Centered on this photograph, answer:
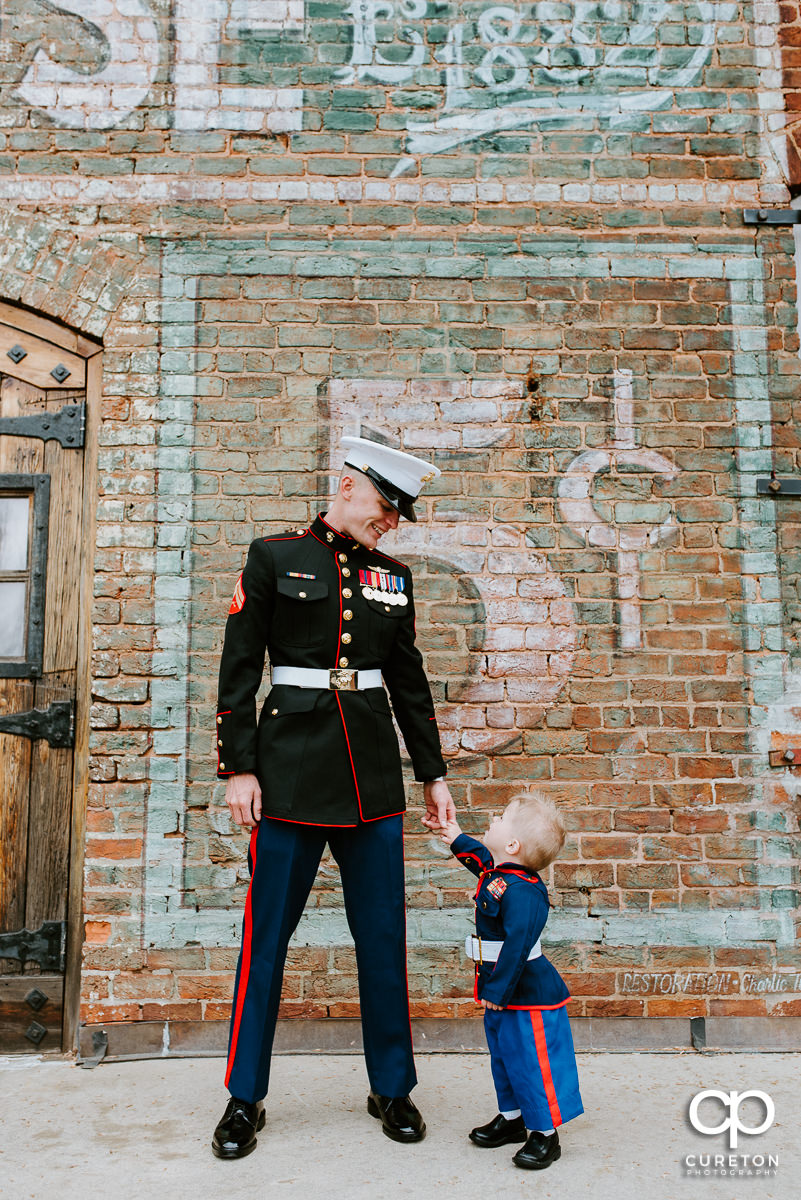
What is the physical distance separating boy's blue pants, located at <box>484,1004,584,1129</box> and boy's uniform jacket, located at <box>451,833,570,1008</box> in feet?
0.14

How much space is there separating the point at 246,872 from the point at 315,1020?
1.79 feet

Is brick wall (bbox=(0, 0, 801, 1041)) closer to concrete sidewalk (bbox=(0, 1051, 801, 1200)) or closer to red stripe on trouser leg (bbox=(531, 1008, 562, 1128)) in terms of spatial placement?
concrete sidewalk (bbox=(0, 1051, 801, 1200))

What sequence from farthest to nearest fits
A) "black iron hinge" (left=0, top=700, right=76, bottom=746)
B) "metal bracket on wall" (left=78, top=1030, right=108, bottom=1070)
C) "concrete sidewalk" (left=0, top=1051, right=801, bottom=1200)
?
"black iron hinge" (left=0, top=700, right=76, bottom=746), "metal bracket on wall" (left=78, top=1030, right=108, bottom=1070), "concrete sidewalk" (left=0, top=1051, right=801, bottom=1200)

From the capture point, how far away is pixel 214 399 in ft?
11.4

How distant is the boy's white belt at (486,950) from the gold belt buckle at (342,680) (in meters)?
0.71

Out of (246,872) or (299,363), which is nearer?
(246,872)

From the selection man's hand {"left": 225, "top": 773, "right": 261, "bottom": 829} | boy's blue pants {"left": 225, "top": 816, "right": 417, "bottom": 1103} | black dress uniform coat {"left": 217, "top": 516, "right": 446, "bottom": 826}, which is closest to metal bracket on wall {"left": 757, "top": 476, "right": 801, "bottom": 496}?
black dress uniform coat {"left": 217, "top": 516, "right": 446, "bottom": 826}

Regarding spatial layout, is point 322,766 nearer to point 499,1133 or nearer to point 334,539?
point 334,539

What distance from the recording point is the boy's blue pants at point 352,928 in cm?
248

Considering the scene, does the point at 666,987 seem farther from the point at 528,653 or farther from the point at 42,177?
the point at 42,177

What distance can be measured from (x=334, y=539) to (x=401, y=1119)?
1551 millimetres

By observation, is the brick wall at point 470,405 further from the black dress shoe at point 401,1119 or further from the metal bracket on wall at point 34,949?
the black dress shoe at point 401,1119

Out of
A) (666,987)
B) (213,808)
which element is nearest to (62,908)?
(213,808)

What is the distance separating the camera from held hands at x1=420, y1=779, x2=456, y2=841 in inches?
105
